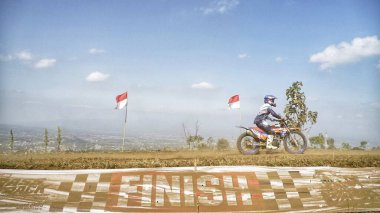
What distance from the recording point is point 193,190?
6.06 m

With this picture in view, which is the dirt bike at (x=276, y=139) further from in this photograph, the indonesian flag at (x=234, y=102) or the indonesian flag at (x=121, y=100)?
the indonesian flag at (x=121, y=100)

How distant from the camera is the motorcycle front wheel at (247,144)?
10611 mm

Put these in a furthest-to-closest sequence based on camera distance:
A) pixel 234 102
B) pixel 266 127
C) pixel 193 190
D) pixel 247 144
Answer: pixel 234 102, pixel 247 144, pixel 266 127, pixel 193 190

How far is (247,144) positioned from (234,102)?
13.9 feet

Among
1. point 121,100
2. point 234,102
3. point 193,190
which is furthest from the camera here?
point 121,100

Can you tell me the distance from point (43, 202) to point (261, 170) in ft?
14.8

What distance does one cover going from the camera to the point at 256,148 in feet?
34.9

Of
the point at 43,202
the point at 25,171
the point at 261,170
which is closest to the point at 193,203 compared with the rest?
the point at 261,170

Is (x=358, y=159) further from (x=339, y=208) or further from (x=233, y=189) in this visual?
(x=233, y=189)

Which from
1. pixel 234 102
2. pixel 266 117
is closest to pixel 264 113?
pixel 266 117

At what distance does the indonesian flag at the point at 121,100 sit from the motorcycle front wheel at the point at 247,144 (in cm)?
698

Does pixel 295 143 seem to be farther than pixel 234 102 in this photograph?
No

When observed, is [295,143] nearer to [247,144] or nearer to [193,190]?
[247,144]

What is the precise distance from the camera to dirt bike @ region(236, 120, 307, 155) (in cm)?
1051
